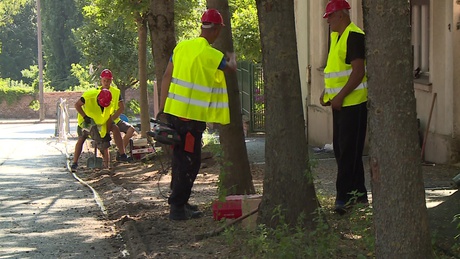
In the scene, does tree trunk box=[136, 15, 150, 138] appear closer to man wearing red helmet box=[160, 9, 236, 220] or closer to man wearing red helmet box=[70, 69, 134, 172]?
man wearing red helmet box=[70, 69, 134, 172]

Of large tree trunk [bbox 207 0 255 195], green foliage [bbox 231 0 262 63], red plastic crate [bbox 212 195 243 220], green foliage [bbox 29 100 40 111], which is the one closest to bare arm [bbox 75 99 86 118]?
large tree trunk [bbox 207 0 255 195]

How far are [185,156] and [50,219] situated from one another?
2.18 meters

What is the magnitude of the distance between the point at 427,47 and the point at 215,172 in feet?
12.4

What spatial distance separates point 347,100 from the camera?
8008 millimetres

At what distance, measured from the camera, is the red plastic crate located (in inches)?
314

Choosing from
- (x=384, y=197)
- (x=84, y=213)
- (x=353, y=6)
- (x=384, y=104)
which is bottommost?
(x=84, y=213)

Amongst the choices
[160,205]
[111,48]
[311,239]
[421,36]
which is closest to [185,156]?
[160,205]

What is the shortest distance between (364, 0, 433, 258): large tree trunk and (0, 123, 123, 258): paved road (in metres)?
3.12

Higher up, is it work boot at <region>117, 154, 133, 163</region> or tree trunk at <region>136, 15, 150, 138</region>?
tree trunk at <region>136, 15, 150, 138</region>

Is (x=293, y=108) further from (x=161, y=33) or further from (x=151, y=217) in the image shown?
(x=161, y=33)

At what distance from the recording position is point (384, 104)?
4.95 m

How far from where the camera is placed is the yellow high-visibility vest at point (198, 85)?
808 cm

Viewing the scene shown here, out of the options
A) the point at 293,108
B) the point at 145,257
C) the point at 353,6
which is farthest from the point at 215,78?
the point at 353,6

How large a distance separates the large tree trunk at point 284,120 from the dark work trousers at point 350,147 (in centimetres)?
109
